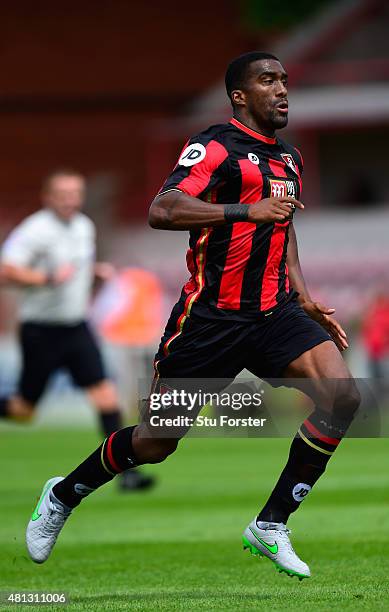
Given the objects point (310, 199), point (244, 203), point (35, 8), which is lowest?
point (310, 199)

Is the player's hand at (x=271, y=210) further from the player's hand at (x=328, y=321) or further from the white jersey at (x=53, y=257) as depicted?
the white jersey at (x=53, y=257)

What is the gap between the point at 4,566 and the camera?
819cm

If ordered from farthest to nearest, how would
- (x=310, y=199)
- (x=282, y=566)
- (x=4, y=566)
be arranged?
(x=310, y=199) < (x=4, y=566) < (x=282, y=566)

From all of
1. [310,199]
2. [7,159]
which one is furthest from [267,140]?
[7,159]

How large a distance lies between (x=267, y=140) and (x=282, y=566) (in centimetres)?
209

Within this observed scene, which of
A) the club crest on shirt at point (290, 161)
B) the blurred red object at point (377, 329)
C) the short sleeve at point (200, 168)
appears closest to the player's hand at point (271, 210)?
the short sleeve at point (200, 168)

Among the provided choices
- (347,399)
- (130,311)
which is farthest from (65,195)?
(130,311)

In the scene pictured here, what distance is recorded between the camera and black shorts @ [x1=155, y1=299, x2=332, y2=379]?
23.4 feet

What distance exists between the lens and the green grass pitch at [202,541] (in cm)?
693

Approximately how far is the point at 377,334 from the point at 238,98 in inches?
555

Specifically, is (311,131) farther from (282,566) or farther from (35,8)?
(282,566)

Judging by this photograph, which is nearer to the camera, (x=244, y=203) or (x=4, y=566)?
(x=244, y=203)

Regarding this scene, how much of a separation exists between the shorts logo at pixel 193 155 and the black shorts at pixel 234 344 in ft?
2.45

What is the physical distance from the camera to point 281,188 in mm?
Result: 7145
